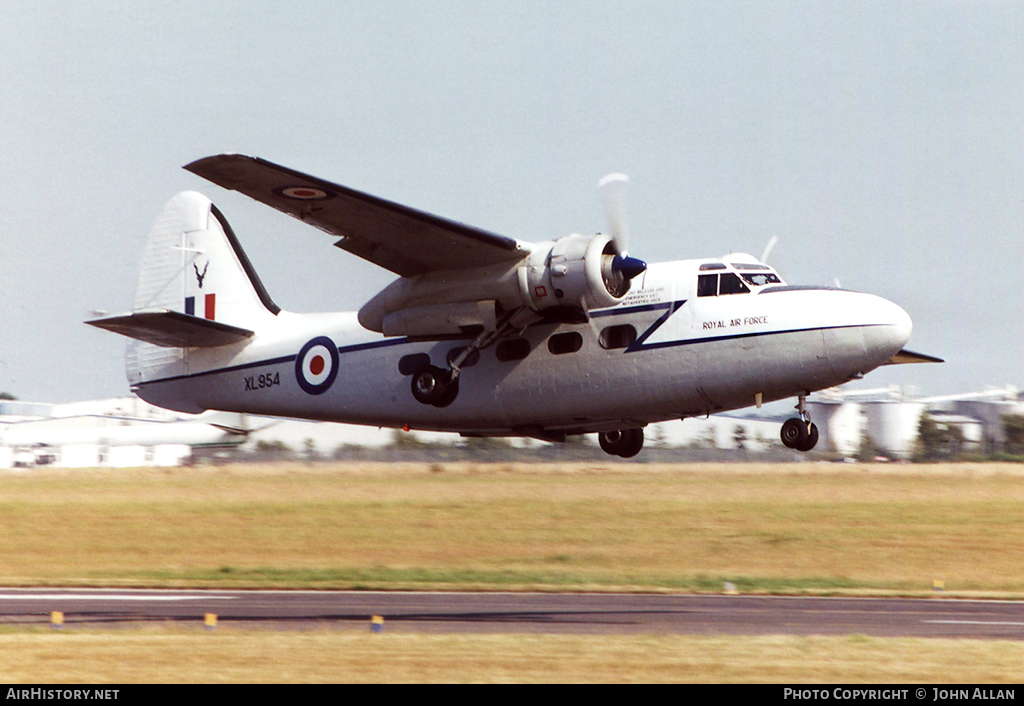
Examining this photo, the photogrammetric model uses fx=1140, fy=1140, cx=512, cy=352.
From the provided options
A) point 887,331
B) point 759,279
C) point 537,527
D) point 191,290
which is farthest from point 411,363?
point 537,527

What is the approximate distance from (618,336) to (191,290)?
10.3 meters

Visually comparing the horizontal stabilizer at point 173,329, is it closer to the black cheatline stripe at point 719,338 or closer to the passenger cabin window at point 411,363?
the passenger cabin window at point 411,363

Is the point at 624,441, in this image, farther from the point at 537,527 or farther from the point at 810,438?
the point at 537,527

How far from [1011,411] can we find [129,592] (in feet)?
127

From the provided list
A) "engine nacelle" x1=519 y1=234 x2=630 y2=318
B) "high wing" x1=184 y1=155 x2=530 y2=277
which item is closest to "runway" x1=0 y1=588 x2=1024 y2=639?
"engine nacelle" x1=519 y1=234 x2=630 y2=318

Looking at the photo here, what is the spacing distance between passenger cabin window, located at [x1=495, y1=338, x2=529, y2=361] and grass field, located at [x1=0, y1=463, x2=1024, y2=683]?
170 inches

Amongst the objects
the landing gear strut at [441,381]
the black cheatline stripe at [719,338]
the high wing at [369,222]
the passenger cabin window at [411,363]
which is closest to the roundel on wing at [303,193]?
the high wing at [369,222]

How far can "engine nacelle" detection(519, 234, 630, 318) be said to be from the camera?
16.5 metres

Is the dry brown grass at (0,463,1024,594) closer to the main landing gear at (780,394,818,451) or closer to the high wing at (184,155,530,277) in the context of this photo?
the main landing gear at (780,394,818,451)

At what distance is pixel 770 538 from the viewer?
30.0m

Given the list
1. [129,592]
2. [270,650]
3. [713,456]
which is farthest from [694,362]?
[713,456]

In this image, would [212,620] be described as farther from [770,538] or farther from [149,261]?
[770,538]

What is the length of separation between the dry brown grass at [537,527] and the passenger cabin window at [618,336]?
30.4 ft

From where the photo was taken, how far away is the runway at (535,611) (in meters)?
18.0
